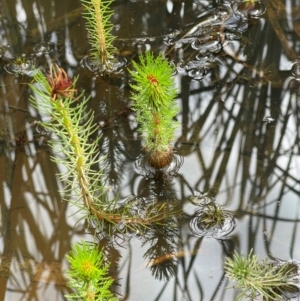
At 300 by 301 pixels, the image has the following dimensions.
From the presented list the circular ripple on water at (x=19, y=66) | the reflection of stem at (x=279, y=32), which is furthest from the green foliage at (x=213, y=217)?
the circular ripple on water at (x=19, y=66)

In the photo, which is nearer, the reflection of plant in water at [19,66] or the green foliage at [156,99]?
the green foliage at [156,99]

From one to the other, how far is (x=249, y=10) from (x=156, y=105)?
139 centimetres

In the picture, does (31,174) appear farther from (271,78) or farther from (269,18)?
(269,18)

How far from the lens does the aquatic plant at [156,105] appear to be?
2023mm

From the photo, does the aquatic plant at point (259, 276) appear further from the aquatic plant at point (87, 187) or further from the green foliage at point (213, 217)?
the aquatic plant at point (87, 187)

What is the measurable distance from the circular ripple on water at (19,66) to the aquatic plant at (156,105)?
899 millimetres

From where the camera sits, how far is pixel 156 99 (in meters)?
2.09

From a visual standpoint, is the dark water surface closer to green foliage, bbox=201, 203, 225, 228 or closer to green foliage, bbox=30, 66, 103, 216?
green foliage, bbox=201, 203, 225, 228

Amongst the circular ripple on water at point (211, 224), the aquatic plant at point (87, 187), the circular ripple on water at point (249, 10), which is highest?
the circular ripple on water at point (249, 10)

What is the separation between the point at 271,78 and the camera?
9.36 feet

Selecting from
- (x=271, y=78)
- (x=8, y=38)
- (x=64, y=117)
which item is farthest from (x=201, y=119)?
(x=8, y=38)

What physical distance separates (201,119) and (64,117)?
3.51 feet

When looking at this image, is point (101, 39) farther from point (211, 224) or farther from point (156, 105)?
point (211, 224)

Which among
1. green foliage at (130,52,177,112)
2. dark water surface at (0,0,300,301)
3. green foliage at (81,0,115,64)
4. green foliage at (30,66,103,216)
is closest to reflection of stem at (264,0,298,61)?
dark water surface at (0,0,300,301)
